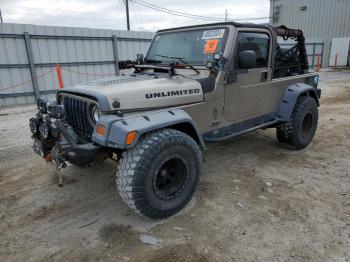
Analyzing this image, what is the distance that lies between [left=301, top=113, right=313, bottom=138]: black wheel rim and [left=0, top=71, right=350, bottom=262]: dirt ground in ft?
1.27

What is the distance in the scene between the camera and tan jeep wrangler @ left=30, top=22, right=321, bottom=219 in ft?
9.27

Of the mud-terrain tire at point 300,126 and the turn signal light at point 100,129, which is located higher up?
the turn signal light at point 100,129

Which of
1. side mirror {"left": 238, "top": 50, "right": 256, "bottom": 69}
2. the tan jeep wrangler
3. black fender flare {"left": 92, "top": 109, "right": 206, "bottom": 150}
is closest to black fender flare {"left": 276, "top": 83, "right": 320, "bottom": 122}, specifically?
the tan jeep wrangler

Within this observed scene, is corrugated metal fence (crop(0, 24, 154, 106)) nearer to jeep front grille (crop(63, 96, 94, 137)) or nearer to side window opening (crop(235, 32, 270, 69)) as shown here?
jeep front grille (crop(63, 96, 94, 137))

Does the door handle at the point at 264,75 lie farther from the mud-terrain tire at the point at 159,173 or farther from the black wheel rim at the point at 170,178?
the black wheel rim at the point at 170,178

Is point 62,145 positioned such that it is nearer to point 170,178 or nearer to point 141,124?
point 141,124

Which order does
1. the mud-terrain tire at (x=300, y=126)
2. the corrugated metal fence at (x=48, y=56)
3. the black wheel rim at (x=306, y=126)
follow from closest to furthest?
the mud-terrain tire at (x=300, y=126) → the black wheel rim at (x=306, y=126) → the corrugated metal fence at (x=48, y=56)

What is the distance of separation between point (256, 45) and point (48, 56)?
890 cm

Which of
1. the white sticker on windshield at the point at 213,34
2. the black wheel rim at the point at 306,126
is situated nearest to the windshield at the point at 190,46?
the white sticker on windshield at the point at 213,34

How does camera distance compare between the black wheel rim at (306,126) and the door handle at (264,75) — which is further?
the black wheel rim at (306,126)

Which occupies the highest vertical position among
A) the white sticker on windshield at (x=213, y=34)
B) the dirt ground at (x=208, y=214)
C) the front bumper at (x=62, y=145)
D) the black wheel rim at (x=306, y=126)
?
the white sticker on windshield at (x=213, y=34)

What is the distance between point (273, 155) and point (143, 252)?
9.88 feet

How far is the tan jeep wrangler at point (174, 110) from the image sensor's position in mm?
2826

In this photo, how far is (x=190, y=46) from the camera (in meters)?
3.92
